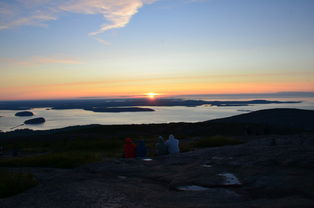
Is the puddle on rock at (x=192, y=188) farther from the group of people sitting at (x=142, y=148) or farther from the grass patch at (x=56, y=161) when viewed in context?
the group of people sitting at (x=142, y=148)

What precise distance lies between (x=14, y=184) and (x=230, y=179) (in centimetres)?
417

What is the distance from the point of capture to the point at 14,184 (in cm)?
596

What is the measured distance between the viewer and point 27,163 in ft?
32.2

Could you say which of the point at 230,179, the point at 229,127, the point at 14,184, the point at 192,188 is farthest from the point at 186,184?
the point at 229,127

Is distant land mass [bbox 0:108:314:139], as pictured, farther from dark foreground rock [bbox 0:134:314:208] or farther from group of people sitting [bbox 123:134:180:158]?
dark foreground rock [bbox 0:134:314:208]

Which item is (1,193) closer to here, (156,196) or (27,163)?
(156,196)

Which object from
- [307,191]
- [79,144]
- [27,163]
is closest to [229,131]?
[79,144]

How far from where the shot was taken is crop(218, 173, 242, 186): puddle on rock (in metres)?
6.01

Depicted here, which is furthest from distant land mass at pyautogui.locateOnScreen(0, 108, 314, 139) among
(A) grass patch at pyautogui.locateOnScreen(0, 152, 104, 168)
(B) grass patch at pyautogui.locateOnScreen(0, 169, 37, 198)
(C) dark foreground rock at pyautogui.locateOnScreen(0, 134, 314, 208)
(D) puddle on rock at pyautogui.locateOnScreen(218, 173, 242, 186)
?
(B) grass patch at pyautogui.locateOnScreen(0, 169, 37, 198)

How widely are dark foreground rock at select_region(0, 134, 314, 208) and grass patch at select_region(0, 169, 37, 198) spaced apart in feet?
0.70

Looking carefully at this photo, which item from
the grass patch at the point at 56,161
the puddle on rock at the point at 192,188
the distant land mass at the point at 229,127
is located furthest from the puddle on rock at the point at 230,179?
the distant land mass at the point at 229,127

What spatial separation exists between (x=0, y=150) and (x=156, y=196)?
12.4 m

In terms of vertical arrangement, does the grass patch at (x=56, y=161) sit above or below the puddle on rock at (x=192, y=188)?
below

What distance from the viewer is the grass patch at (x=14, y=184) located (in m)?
5.73
